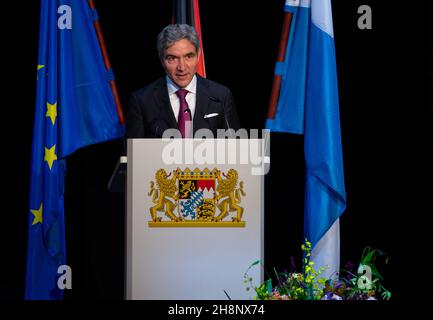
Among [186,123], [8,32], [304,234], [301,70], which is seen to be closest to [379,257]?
[304,234]

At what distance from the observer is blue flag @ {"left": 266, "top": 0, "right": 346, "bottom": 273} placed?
5.07m

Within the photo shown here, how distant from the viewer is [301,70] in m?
5.26

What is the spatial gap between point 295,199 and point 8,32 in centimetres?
239

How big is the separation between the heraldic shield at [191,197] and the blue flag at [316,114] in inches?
48.5

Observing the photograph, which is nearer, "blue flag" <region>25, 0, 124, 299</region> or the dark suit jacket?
the dark suit jacket

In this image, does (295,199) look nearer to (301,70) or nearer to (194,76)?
(301,70)

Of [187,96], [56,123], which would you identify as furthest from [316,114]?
[56,123]

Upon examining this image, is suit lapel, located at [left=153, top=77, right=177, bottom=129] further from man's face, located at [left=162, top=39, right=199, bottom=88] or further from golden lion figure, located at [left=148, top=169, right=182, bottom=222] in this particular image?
golden lion figure, located at [left=148, top=169, right=182, bottom=222]

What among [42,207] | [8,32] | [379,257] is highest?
[8,32]

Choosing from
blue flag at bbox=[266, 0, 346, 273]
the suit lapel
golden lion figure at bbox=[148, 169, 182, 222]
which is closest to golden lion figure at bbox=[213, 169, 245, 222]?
golden lion figure at bbox=[148, 169, 182, 222]

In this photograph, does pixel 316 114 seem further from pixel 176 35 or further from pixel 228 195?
pixel 228 195

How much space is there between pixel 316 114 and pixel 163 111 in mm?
1084

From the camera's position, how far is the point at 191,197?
399cm

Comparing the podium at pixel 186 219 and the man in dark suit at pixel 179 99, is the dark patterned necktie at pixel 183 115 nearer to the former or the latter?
the man in dark suit at pixel 179 99
